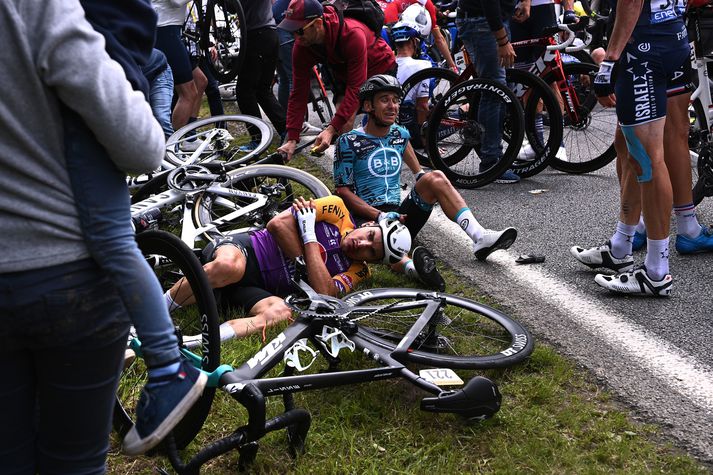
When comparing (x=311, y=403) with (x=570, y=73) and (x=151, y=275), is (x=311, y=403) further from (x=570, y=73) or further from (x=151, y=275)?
(x=570, y=73)

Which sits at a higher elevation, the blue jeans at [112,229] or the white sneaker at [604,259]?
the blue jeans at [112,229]

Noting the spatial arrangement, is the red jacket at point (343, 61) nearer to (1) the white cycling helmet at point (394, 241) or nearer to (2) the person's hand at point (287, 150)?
(2) the person's hand at point (287, 150)

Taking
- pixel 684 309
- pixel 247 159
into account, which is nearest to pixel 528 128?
pixel 247 159

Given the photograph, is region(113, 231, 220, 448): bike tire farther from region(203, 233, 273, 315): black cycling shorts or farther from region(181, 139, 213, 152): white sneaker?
region(181, 139, 213, 152): white sneaker

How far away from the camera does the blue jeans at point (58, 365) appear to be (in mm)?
1585

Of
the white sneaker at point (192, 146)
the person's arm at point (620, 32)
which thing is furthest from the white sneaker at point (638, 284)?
the white sneaker at point (192, 146)

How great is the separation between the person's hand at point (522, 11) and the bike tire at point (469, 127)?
876 millimetres

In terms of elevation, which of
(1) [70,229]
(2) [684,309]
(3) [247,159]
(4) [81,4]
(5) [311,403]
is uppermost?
(4) [81,4]

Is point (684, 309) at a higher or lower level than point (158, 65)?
lower

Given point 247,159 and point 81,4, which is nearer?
point 81,4

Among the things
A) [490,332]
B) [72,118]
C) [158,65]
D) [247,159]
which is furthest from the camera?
[247,159]

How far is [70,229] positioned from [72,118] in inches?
8.9

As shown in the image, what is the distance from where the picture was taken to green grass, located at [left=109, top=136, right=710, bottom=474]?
292 cm

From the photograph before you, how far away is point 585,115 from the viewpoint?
7.12 meters
